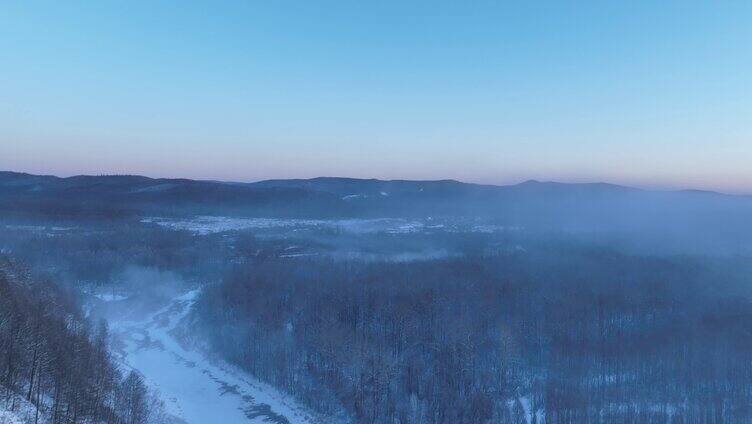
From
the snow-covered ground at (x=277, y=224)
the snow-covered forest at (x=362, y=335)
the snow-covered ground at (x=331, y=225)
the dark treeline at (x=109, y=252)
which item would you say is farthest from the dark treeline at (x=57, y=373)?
the snow-covered ground at (x=277, y=224)

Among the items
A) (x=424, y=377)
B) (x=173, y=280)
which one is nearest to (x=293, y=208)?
(x=173, y=280)

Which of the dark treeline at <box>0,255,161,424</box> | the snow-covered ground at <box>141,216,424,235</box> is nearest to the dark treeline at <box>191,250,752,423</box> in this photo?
the dark treeline at <box>0,255,161,424</box>

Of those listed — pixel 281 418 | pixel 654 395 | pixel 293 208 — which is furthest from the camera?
pixel 293 208

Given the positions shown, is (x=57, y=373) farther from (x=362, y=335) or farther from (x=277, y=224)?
(x=277, y=224)

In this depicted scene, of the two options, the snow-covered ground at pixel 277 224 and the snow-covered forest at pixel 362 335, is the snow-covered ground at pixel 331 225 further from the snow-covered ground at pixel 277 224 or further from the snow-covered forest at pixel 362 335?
the snow-covered forest at pixel 362 335

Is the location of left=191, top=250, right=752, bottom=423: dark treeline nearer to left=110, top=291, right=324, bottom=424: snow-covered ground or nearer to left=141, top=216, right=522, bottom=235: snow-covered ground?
left=110, top=291, right=324, bottom=424: snow-covered ground

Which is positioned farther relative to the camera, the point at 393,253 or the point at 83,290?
the point at 393,253

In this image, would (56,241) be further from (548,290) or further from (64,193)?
(64,193)
